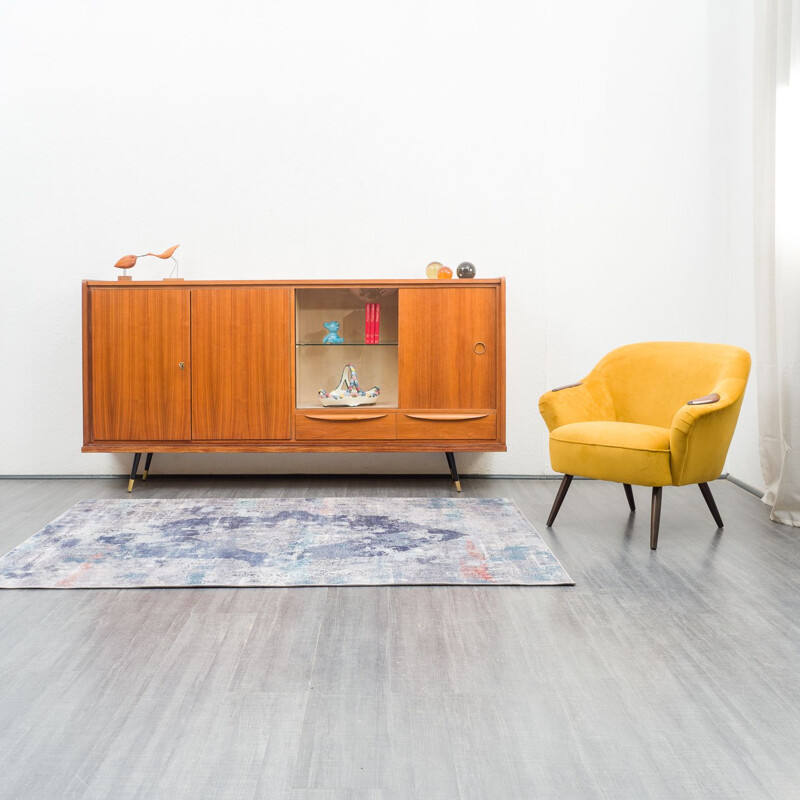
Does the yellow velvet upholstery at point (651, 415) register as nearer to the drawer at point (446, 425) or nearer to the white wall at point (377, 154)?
the drawer at point (446, 425)

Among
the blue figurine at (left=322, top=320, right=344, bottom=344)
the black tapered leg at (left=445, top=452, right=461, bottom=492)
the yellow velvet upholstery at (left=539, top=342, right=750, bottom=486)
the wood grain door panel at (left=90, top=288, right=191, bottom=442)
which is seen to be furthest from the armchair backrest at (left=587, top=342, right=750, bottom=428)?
the wood grain door panel at (left=90, top=288, right=191, bottom=442)

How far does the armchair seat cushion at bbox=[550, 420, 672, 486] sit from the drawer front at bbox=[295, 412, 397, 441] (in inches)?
41.2

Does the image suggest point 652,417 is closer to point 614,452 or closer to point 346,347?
point 614,452

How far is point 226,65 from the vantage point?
13.8 feet

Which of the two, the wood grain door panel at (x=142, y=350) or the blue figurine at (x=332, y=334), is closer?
the wood grain door panel at (x=142, y=350)

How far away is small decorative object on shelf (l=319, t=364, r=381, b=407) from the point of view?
3.97 meters

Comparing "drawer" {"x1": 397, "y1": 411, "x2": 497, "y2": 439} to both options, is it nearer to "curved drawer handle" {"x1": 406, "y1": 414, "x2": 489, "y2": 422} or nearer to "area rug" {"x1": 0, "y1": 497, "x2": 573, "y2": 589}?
"curved drawer handle" {"x1": 406, "y1": 414, "x2": 489, "y2": 422}

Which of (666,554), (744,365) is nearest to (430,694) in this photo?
(666,554)

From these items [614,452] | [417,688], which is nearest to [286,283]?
[614,452]

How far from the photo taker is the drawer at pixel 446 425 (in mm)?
3875

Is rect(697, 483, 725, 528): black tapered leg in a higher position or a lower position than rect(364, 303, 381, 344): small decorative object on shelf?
lower

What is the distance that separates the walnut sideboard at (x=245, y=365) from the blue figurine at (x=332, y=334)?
0.18 meters

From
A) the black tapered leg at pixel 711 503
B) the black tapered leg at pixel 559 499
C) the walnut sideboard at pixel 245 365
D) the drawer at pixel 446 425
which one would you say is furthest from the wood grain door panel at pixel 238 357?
the black tapered leg at pixel 711 503

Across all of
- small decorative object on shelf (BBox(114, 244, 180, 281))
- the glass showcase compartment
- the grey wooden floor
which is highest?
small decorative object on shelf (BBox(114, 244, 180, 281))
